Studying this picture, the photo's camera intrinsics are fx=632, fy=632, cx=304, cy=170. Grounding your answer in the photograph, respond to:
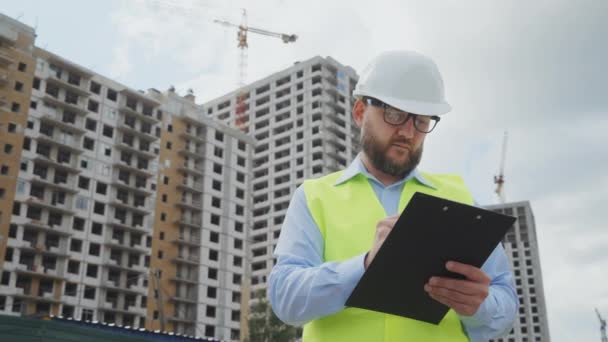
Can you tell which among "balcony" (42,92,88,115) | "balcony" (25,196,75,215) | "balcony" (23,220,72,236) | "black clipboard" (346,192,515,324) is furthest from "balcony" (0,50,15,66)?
"black clipboard" (346,192,515,324)

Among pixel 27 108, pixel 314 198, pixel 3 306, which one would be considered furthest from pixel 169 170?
pixel 314 198

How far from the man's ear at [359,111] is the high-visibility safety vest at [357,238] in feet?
0.73

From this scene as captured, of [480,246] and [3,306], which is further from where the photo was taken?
[3,306]

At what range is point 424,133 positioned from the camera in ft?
7.84

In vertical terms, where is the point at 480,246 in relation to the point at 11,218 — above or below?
below

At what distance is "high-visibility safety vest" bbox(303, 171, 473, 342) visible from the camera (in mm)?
2127

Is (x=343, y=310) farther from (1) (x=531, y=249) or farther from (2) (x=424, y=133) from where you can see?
(1) (x=531, y=249)

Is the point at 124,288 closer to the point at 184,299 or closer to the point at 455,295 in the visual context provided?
the point at 184,299

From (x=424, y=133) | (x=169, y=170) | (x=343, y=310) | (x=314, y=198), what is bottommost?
(x=343, y=310)

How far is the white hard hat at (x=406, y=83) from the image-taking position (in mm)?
2355

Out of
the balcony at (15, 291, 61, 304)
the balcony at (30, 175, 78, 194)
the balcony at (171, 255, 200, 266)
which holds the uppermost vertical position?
the balcony at (30, 175, 78, 194)

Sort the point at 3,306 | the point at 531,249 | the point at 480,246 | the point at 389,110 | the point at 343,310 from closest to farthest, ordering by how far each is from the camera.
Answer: the point at 480,246, the point at 343,310, the point at 389,110, the point at 3,306, the point at 531,249

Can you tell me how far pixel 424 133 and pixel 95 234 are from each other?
60.2 m

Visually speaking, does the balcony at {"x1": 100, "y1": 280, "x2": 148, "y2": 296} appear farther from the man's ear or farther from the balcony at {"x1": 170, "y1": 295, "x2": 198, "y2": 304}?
the man's ear
